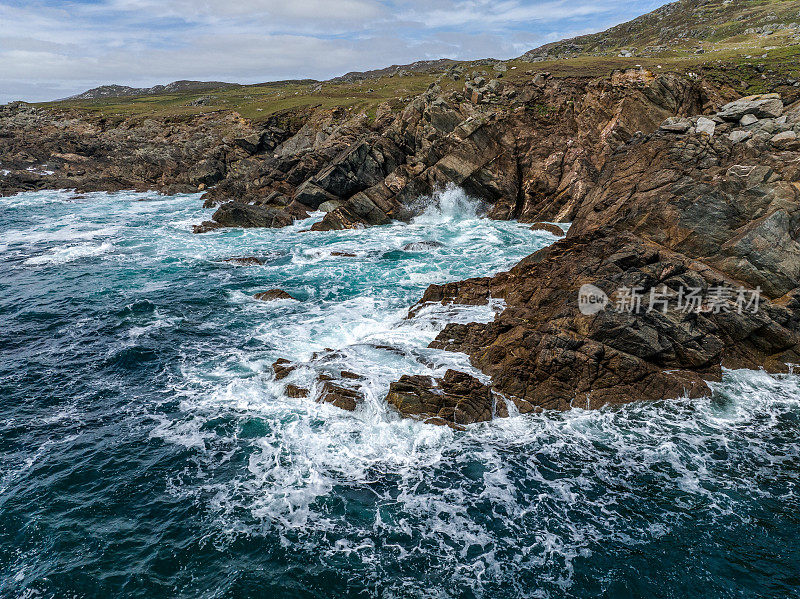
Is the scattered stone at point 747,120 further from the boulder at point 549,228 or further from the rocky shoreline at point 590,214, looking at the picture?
the boulder at point 549,228

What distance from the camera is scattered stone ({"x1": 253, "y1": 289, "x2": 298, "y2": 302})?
3775 cm

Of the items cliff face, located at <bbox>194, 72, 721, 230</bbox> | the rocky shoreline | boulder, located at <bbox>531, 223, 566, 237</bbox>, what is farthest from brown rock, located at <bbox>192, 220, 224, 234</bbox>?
boulder, located at <bbox>531, 223, 566, 237</bbox>

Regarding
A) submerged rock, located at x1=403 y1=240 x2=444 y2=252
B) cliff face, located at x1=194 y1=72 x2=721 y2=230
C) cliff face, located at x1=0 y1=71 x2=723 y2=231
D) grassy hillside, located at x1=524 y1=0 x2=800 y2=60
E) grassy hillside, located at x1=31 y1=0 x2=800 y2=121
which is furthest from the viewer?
grassy hillside, located at x1=524 y1=0 x2=800 y2=60

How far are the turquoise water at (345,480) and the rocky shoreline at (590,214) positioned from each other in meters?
1.67

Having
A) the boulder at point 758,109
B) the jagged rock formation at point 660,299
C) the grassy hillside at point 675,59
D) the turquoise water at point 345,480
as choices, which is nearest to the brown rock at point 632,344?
the jagged rock formation at point 660,299

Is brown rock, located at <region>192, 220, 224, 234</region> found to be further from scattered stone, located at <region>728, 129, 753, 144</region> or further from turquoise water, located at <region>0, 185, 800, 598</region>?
scattered stone, located at <region>728, 129, 753, 144</region>

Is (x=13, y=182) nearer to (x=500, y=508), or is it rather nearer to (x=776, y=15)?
(x=500, y=508)

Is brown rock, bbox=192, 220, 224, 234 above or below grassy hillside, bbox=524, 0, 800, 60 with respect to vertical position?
below

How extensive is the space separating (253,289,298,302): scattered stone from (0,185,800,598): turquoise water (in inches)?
184

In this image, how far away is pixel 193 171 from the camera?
3627 inches

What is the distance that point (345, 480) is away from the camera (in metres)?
18.8

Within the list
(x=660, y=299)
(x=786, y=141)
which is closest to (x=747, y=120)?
(x=786, y=141)

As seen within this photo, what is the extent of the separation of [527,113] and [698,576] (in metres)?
61.4

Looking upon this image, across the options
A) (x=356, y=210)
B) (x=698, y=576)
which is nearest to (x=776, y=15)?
(x=356, y=210)
